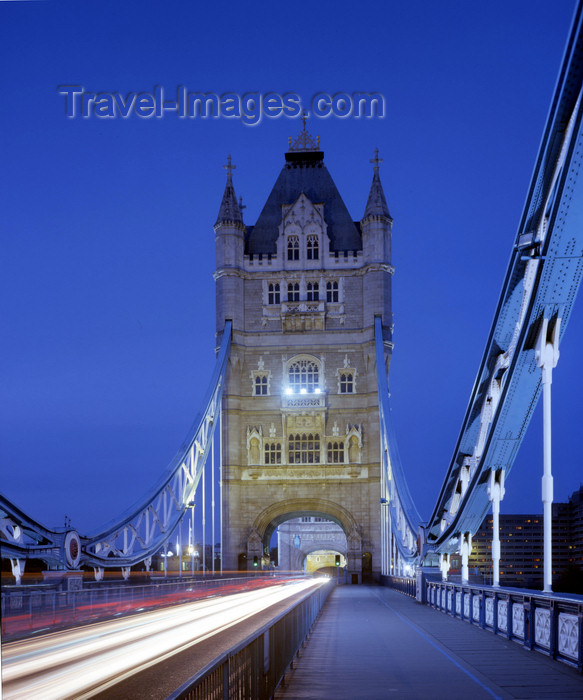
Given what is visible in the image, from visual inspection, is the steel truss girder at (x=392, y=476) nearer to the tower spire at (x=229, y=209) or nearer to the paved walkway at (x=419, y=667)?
the tower spire at (x=229, y=209)

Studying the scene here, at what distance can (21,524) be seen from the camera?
27.3m

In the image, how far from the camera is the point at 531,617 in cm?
1341

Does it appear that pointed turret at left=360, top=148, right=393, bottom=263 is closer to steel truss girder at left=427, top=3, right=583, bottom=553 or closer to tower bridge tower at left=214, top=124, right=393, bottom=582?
tower bridge tower at left=214, top=124, right=393, bottom=582

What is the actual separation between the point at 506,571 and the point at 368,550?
4490 centimetres

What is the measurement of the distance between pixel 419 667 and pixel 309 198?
5067cm

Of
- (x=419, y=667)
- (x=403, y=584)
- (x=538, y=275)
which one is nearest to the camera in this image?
(x=419, y=667)

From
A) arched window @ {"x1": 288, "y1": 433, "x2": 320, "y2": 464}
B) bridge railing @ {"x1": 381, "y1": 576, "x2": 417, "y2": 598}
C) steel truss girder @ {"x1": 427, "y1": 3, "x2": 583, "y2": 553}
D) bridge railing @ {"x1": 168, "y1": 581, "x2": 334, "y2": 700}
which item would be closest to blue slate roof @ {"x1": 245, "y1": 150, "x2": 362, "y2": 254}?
arched window @ {"x1": 288, "y1": 433, "x2": 320, "y2": 464}

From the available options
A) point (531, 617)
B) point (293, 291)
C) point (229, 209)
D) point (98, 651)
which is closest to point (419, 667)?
point (531, 617)

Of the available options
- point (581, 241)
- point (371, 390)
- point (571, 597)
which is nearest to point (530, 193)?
point (581, 241)

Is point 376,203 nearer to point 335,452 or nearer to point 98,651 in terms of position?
point 335,452

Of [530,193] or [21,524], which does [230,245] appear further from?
[530,193]

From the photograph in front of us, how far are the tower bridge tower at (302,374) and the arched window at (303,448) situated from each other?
57mm

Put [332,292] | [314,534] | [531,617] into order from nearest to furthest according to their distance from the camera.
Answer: [531,617], [332,292], [314,534]

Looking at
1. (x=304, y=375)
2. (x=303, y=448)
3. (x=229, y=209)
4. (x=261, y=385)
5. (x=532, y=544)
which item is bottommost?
(x=532, y=544)
